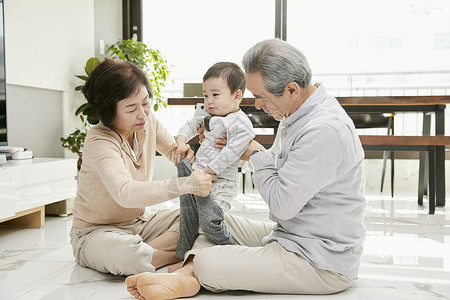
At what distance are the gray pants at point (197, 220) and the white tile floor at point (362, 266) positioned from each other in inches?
9.3

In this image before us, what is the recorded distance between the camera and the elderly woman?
67.5 inches

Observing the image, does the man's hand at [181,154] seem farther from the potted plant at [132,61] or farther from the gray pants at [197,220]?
the potted plant at [132,61]

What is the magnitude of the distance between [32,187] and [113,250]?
49.8 inches

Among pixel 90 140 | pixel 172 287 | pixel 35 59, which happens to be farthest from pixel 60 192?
pixel 172 287

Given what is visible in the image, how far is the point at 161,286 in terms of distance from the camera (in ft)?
5.10

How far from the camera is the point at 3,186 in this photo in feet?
8.30

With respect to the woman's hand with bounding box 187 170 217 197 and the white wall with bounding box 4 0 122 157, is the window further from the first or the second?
the woman's hand with bounding box 187 170 217 197

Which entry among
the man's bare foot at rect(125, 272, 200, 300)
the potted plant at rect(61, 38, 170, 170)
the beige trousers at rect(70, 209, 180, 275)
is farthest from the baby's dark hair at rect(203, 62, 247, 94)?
the potted plant at rect(61, 38, 170, 170)

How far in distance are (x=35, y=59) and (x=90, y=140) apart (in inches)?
86.4

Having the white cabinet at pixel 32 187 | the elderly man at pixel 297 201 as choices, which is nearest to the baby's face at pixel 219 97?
the elderly man at pixel 297 201

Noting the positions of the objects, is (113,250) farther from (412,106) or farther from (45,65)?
(412,106)

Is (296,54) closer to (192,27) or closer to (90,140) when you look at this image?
(90,140)

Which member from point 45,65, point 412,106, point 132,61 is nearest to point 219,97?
point 45,65

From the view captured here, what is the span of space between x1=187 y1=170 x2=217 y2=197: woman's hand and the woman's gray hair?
43cm
